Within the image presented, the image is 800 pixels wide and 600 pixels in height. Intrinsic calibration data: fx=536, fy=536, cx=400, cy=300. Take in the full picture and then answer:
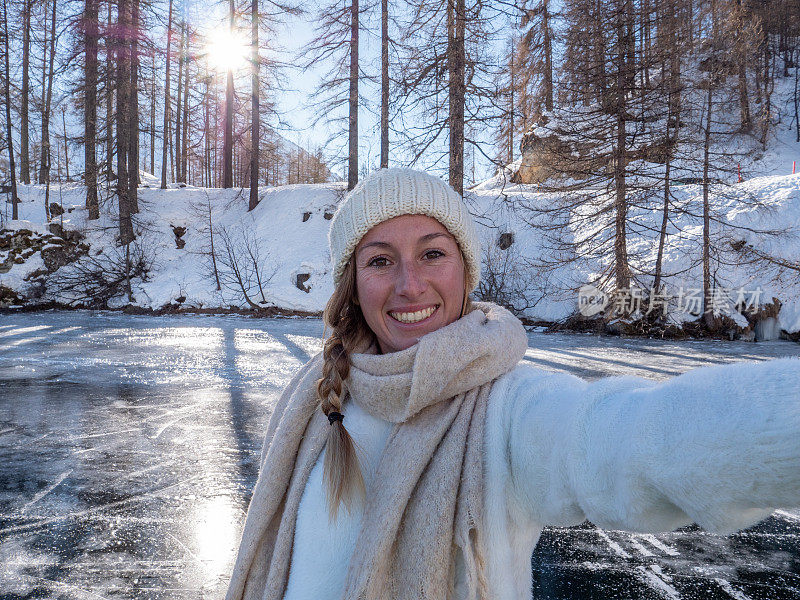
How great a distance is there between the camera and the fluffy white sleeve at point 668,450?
75cm

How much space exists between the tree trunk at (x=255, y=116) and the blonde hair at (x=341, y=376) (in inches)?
852

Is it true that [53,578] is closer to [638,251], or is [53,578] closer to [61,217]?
[638,251]

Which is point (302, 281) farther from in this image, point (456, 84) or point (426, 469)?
point (426, 469)

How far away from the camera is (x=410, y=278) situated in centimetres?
148

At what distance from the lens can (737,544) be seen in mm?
3268

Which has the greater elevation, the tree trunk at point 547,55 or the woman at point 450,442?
the tree trunk at point 547,55

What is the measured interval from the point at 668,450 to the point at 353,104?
65.2 feet

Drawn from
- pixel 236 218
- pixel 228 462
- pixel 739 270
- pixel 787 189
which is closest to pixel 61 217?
pixel 236 218

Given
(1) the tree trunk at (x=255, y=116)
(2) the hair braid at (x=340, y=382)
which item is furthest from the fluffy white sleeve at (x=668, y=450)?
(1) the tree trunk at (x=255, y=116)

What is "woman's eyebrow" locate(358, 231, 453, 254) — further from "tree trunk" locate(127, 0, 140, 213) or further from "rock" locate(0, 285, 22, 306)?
"tree trunk" locate(127, 0, 140, 213)

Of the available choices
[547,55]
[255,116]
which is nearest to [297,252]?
[255,116]

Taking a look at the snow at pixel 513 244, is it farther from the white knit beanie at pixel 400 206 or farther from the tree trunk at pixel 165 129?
the white knit beanie at pixel 400 206

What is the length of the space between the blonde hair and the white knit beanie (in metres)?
0.10

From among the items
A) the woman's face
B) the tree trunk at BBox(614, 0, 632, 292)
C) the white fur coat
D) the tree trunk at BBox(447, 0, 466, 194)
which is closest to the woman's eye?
the woman's face
